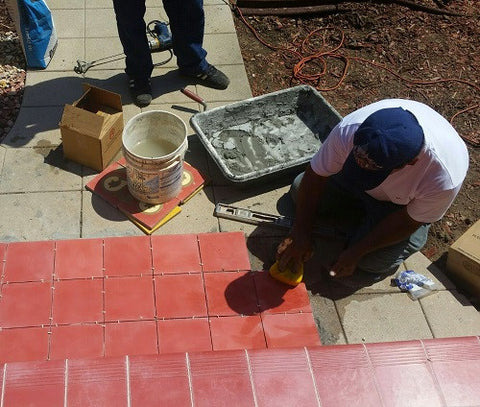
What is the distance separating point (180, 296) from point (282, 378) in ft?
2.85

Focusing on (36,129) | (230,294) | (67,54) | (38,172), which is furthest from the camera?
(67,54)

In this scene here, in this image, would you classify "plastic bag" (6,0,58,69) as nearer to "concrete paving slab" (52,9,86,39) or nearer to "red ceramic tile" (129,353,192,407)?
"concrete paving slab" (52,9,86,39)

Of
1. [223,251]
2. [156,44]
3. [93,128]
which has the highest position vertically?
[93,128]

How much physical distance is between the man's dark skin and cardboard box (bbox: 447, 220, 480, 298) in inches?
20.3

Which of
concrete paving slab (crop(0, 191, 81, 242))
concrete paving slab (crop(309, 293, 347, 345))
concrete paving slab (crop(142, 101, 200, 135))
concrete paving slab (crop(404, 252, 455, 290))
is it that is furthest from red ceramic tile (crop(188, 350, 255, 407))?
concrete paving slab (crop(142, 101, 200, 135))

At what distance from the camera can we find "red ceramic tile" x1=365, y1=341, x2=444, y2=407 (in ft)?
8.89

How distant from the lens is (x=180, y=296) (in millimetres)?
3287

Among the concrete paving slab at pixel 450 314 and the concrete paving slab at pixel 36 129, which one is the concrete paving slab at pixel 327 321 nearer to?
the concrete paving slab at pixel 450 314

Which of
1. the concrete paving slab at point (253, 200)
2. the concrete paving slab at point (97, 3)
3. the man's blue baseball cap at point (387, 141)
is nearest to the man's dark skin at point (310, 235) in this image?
the concrete paving slab at point (253, 200)

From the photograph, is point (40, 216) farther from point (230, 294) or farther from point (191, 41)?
point (191, 41)

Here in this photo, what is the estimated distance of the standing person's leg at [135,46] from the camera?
3.89m

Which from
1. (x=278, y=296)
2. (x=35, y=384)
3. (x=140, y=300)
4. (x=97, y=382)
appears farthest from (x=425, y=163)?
(x=35, y=384)

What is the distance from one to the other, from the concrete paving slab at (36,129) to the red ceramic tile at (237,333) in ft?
6.06

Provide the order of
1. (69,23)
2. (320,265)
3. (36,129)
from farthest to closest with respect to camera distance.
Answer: (69,23) < (36,129) < (320,265)
